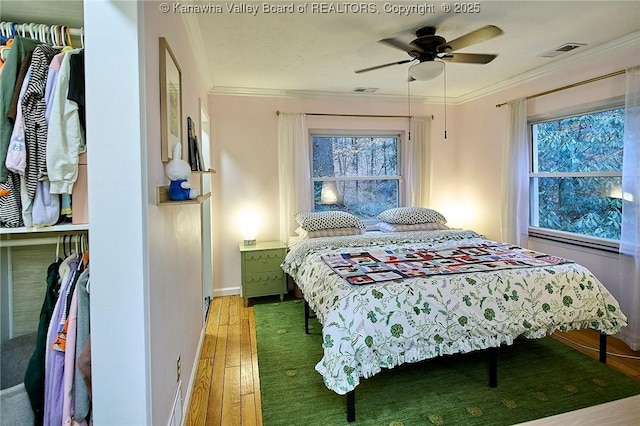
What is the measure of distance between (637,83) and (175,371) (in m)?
3.70

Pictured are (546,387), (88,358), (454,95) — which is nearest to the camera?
(88,358)

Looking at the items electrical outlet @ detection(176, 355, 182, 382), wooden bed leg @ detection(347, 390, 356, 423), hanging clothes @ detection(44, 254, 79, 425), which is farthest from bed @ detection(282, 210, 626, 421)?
hanging clothes @ detection(44, 254, 79, 425)

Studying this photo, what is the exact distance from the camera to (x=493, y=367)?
2.17m

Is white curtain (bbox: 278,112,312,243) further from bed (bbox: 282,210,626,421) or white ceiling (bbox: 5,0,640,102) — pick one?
bed (bbox: 282,210,626,421)

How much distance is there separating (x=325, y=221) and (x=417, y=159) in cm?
162

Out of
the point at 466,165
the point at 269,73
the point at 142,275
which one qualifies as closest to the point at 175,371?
the point at 142,275

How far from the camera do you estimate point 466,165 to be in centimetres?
452

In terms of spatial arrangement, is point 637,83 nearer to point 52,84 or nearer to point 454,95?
point 454,95

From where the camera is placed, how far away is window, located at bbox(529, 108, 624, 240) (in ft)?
9.64

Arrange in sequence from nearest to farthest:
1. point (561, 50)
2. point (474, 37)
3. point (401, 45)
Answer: point (474, 37) < point (401, 45) < point (561, 50)

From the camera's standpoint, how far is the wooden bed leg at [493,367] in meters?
2.15

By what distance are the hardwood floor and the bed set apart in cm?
48

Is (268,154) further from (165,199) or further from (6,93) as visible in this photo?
(6,93)

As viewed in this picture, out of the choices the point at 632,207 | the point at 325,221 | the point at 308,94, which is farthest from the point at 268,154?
the point at 632,207
